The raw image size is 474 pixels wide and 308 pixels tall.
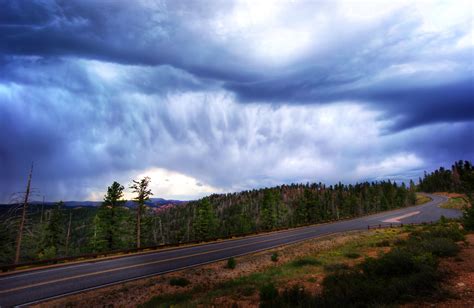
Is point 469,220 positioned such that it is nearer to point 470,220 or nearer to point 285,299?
point 470,220

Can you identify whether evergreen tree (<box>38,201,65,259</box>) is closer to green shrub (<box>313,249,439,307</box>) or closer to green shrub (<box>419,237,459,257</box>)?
green shrub (<box>313,249,439,307</box>)

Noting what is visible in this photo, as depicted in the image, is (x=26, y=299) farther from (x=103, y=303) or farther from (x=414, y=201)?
(x=414, y=201)

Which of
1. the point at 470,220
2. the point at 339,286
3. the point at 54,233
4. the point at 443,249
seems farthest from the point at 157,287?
the point at 54,233

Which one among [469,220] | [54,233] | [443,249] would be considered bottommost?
[54,233]

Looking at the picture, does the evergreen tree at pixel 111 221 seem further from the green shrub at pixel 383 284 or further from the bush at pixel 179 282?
the green shrub at pixel 383 284

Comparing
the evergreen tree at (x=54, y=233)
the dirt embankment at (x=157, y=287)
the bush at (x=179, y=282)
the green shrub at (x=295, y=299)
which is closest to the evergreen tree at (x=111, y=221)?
the evergreen tree at (x=54, y=233)

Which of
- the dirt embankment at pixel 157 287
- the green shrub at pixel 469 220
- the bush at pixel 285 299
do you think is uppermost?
the green shrub at pixel 469 220

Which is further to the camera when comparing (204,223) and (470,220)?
(204,223)

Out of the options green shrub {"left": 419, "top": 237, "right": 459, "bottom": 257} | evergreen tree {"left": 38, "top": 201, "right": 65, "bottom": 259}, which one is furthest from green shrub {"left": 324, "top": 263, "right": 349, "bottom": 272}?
evergreen tree {"left": 38, "top": 201, "right": 65, "bottom": 259}

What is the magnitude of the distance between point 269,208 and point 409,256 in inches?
2017

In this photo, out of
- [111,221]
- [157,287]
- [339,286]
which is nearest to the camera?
[339,286]

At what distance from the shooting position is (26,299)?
34.5 feet

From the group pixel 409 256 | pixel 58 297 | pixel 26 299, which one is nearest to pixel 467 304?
pixel 409 256

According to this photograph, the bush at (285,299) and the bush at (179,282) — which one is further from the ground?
the bush at (285,299)
